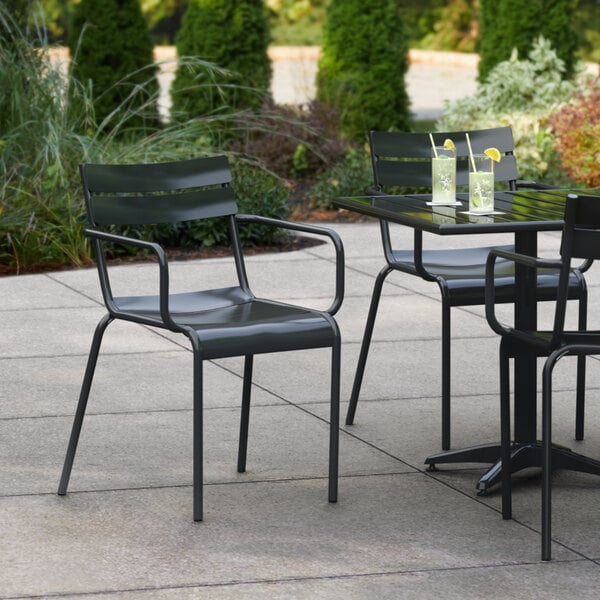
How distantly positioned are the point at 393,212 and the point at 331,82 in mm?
10357

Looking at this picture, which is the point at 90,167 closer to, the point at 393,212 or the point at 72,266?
the point at 393,212

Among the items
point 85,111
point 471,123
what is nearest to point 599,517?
point 85,111

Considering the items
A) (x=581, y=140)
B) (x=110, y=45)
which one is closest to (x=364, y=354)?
(x=581, y=140)

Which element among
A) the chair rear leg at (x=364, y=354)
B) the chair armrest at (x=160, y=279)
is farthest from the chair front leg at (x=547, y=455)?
the chair rear leg at (x=364, y=354)

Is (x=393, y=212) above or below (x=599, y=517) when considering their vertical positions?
above

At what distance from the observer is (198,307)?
4.86 meters

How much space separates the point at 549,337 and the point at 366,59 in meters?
11.2

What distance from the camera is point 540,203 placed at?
16.1 ft

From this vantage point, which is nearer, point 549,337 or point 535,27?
point 549,337

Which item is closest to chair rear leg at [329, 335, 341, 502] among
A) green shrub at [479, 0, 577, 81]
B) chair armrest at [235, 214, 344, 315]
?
chair armrest at [235, 214, 344, 315]

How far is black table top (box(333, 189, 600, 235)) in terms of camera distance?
4258 mm

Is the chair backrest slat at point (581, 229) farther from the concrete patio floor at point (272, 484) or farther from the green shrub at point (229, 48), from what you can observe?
the green shrub at point (229, 48)

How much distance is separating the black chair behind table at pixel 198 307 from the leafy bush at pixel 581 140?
22.7 ft

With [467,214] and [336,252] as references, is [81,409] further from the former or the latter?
[467,214]
